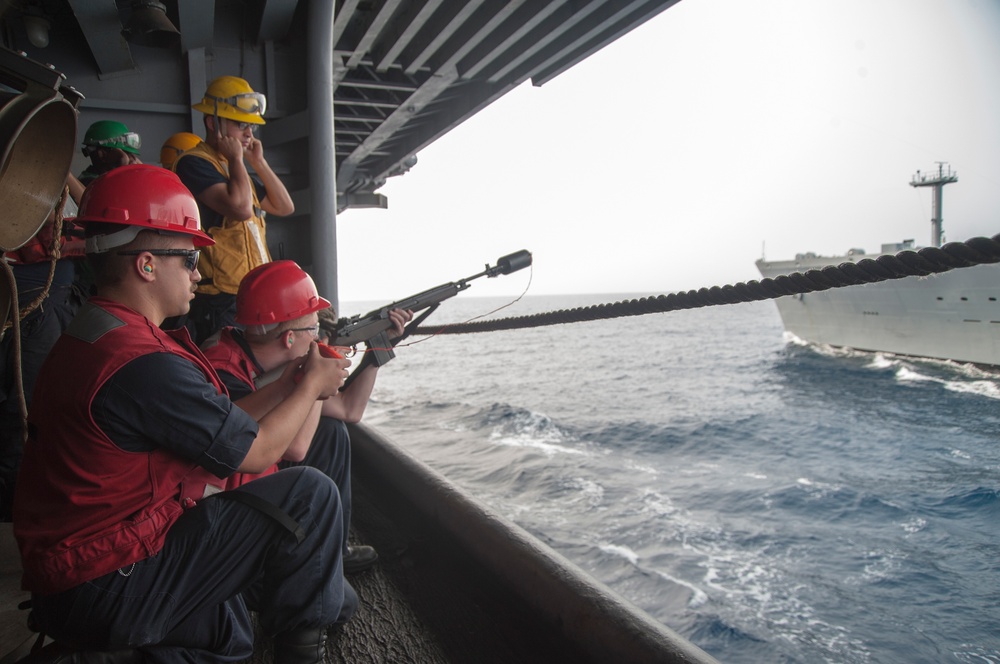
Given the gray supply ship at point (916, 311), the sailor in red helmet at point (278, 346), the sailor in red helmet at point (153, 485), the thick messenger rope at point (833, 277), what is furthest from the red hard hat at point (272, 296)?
the gray supply ship at point (916, 311)

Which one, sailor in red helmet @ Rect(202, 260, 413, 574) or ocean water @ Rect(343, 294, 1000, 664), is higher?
sailor in red helmet @ Rect(202, 260, 413, 574)

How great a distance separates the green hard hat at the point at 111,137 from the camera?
355 cm

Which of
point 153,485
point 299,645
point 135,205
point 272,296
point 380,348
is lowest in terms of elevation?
point 299,645

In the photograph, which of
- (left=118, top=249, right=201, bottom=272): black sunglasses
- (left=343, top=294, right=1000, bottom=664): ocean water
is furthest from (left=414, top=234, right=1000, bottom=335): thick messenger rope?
(left=343, top=294, right=1000, bottom=664): ocean water

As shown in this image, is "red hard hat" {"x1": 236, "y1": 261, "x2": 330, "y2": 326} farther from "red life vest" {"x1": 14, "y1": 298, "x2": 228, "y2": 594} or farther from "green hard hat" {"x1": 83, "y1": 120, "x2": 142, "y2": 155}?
"green hard hat" {"x1": 83, "y1": 120, "x2": 142, "y2": 155}

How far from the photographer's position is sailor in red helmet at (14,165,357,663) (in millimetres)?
1430

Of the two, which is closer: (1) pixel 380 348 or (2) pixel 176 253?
(2) pixel 176 253

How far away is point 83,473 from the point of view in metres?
1.41

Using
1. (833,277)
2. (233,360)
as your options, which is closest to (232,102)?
(233,360)

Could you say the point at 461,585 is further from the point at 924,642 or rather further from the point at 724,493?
the point at 724,493

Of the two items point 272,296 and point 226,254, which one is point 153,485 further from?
point 226,254

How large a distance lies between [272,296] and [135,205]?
978mm

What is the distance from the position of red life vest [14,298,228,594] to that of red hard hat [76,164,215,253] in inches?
8.9

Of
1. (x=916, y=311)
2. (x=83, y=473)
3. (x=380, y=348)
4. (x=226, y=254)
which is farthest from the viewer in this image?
(x=916, y=311)
